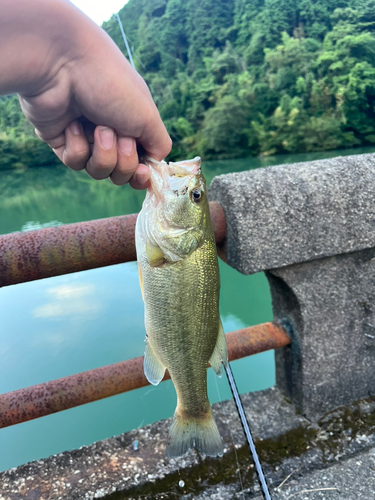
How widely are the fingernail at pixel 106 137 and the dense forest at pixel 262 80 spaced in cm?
2109

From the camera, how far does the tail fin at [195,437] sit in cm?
130

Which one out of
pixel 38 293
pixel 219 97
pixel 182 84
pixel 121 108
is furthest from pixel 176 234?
pixel 182 84

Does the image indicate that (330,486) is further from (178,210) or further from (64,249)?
(64,249)

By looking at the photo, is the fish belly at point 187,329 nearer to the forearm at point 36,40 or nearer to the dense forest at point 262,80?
the forearm at point 36,40

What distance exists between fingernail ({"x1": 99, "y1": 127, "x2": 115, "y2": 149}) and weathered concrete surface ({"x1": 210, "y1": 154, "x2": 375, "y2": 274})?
73 centimetres

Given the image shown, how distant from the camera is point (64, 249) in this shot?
4.43ft

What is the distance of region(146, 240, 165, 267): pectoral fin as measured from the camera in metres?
1.23

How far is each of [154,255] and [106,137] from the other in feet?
1.47

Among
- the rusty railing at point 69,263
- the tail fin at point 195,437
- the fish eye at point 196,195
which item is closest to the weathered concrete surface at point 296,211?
the rusty railing at point 69,263

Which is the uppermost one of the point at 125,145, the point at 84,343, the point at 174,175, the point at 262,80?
the point at 262,80

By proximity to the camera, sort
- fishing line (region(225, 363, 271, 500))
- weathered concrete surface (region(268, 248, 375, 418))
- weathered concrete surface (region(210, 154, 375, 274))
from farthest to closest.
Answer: weathered concrete surface (region(268, 248, 375, 418)) < weathered concrete surface (region(210, 154, 375, 274)) < fishing line (region(225, 363, 271, 500))

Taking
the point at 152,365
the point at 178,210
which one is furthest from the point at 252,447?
the point at 178,210

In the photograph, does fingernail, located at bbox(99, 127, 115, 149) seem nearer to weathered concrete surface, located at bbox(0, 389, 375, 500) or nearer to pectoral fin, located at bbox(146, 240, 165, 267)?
pectoral fin, located at bbox(146, 240, 165, 267)

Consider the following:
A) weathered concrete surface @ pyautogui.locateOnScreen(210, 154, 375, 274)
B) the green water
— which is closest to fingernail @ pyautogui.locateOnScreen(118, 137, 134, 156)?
weathered concrete surface @ pyautogui.locateOnScreen(210, 154, 375, 274)
